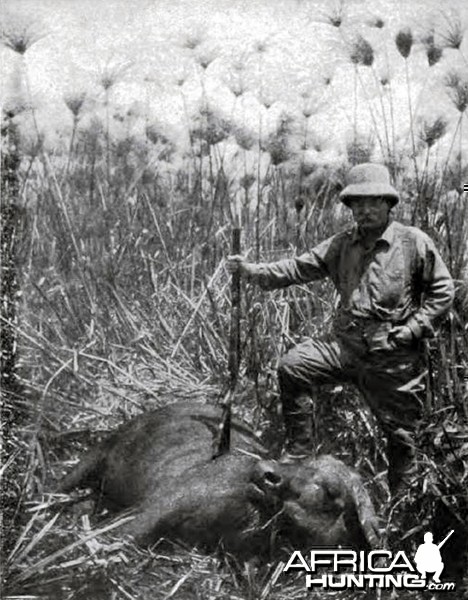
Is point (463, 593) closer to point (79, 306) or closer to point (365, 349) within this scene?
point (365, 349)

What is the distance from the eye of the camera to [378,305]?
183 inches

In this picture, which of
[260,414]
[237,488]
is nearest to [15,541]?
[237,488]

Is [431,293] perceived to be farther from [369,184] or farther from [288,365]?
[288,365]

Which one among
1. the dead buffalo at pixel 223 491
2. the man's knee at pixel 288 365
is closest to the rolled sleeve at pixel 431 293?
the man's knee at pixel 288 365

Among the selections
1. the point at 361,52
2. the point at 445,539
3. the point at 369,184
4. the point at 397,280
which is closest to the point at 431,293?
the point at 397,280

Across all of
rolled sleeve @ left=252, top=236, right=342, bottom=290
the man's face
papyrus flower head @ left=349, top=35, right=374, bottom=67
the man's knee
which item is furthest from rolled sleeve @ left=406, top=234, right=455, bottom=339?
papyrus flower head @ left=349, top=35, right=374, bottom=67

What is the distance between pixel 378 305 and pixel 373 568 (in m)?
1.23

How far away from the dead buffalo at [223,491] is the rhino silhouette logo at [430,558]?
10.0 inches

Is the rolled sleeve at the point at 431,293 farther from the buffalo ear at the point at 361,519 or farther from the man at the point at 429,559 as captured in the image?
the man at the point at 429,559

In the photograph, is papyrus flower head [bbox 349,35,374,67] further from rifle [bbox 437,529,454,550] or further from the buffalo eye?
rifle [bbox 437,529,454,550]

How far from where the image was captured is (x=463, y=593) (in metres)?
4.07

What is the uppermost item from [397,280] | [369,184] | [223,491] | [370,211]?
[369,184]

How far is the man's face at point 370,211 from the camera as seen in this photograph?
466 centimetres

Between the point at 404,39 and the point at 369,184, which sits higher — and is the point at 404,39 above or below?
above
